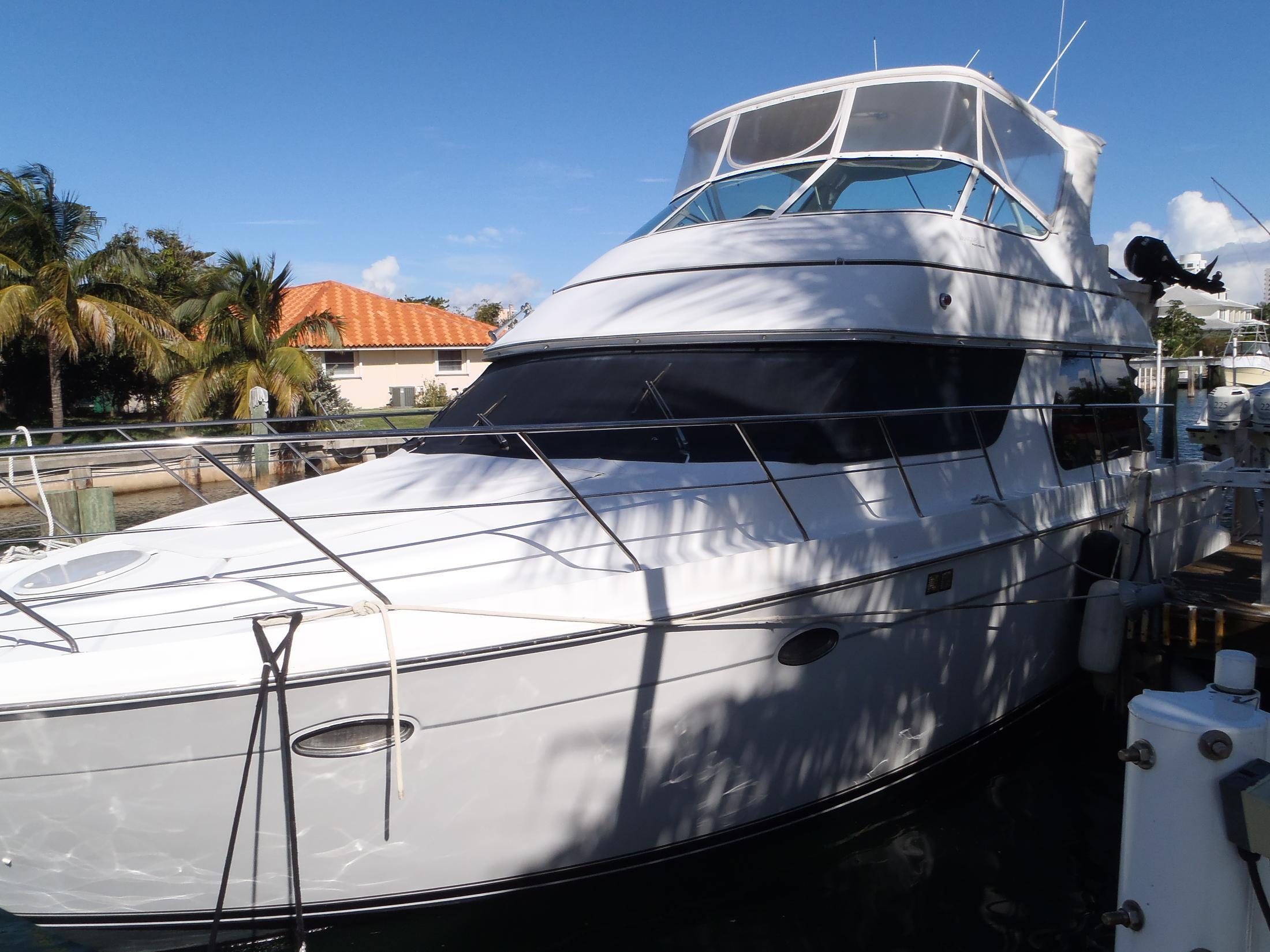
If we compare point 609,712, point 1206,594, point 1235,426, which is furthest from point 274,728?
point 1235,426

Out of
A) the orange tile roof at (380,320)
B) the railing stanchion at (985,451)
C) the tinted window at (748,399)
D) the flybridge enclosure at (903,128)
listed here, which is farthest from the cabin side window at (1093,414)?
the orange tile roof at (380,320)

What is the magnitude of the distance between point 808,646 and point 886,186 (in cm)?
305

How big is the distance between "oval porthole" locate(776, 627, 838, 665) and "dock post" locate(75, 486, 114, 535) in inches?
212

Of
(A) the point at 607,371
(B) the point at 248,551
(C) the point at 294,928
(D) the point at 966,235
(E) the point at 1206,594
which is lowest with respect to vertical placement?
(C) the point at 294,928

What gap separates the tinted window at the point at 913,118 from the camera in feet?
18.6

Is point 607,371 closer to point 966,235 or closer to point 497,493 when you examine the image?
point 497,493

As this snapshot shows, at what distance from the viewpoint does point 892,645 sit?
13.7 ft

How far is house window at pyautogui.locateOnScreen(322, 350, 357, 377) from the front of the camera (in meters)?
23.4

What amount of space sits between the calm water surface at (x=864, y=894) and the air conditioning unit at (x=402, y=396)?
58.9 ft

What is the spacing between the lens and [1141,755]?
85.4 inches

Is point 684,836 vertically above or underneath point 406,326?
underneath

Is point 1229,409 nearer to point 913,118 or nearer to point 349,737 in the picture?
point 913,118

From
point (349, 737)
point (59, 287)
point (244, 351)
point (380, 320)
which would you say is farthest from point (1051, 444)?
point (380, 320)

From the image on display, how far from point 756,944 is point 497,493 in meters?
2.16
